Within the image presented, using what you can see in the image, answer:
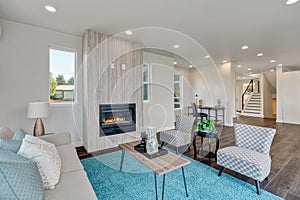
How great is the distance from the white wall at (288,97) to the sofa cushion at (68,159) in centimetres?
870

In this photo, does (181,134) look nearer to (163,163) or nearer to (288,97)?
(163,163)

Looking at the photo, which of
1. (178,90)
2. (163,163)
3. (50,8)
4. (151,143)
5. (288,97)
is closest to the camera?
(163,163)

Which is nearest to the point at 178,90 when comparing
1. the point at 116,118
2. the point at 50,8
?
the point at 116,118

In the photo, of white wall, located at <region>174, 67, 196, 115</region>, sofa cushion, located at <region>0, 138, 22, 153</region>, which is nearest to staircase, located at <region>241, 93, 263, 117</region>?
white wall, located at <region>174, 67, 196, 115</region>

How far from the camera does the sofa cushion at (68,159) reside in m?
1.64

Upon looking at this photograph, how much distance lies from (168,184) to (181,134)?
116 centimetres

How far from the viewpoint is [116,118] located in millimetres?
3729

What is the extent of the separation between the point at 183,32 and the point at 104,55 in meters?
1.90

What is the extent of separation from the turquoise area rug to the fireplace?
105cm

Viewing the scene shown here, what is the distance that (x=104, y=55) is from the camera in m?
3.43

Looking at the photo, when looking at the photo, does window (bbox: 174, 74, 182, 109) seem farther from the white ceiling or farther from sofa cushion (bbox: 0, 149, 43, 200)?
sofa cushion (bbox: 0, 149, 43, 200)

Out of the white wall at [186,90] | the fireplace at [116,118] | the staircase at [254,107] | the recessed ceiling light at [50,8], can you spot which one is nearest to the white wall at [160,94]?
the fireplace at [116,118]

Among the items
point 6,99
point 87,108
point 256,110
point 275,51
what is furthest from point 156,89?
point 256,110

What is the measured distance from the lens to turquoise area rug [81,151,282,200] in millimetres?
1792
